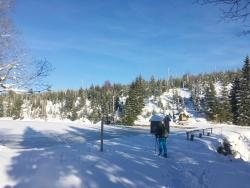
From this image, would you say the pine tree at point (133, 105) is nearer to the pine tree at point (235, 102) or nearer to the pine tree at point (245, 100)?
the pine tree at point (235, 102)

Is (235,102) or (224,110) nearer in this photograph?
(235,102)

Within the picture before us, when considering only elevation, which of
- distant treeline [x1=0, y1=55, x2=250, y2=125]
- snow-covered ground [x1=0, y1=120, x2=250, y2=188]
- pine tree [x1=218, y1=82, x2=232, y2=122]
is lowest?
snow-covered ground [x1=0, y1=120, x2=250, y2=188]

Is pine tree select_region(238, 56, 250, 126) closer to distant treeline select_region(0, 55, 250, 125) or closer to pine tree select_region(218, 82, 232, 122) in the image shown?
pine tree select_region(218, 82, 232, 122)

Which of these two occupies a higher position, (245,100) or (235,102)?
(245,100)

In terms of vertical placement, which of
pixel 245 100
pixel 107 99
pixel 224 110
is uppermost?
pixel 107 99

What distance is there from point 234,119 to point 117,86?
102469mm

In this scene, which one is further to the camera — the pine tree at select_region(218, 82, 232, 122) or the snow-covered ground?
the pine tree at select_region(218, 82, 232, 122)

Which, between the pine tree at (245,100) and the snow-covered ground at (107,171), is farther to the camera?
the pine tree at (245,100)

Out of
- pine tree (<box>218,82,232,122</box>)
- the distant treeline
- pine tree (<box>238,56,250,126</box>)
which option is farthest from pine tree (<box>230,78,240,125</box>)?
the distant treeline

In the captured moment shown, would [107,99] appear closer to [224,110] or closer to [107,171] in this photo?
[224,110]

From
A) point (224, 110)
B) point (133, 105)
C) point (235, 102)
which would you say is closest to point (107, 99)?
point (133, 105)

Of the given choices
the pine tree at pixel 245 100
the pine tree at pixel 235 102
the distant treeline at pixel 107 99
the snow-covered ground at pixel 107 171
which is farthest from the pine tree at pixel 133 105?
the snow-covered ground at pixel 107 171

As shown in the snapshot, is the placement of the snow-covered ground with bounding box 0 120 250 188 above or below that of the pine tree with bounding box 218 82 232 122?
below

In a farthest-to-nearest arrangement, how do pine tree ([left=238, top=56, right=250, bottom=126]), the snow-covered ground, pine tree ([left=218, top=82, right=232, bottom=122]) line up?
pine tree ([left=218, top=82, right=232, bottom=122])
pine tree ([left=238, top=56, right=250, bottom=126])
the snow-covered ground
